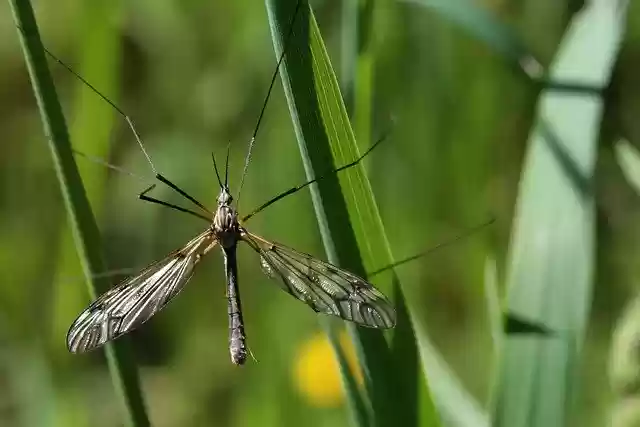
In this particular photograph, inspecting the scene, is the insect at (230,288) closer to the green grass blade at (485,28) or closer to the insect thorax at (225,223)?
the insect thorax at (225,223)

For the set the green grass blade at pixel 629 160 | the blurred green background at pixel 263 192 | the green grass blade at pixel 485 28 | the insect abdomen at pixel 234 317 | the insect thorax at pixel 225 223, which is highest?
the blurred green background at pixel 263 192

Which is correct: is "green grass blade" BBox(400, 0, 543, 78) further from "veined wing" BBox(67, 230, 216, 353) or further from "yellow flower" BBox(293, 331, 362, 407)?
"yellow flower" BBox(293, 331, 362, 407)

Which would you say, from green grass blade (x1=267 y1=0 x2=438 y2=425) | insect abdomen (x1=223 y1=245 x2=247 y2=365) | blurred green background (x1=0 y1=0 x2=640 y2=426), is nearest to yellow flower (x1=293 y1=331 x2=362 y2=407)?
blurred green background (x1=0 y1=0 x2=640 y2=426)

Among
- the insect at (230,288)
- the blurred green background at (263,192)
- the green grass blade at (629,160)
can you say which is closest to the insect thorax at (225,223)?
the insect at (230,288)

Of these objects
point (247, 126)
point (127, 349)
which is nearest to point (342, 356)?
point (127, 349)

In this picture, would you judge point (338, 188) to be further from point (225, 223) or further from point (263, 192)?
point (263, 192)

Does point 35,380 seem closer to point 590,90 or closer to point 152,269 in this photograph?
point 152,269
